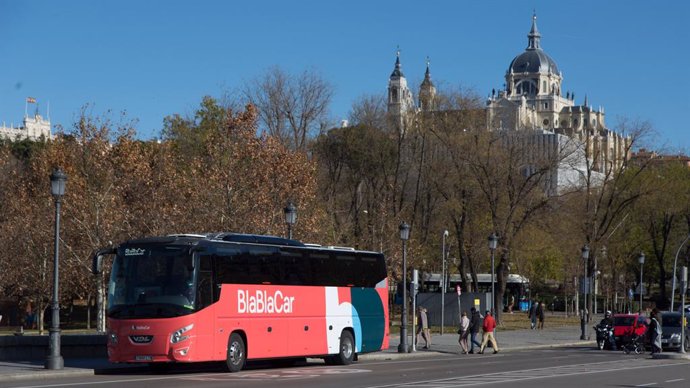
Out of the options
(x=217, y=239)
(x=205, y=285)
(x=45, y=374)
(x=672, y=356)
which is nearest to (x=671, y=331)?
(x=672, y=356)

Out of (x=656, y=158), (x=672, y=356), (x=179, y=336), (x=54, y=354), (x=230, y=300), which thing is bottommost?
(x=672, y=356)

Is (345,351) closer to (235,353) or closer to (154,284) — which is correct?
(235,353)

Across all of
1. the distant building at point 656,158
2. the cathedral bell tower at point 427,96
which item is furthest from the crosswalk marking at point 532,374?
the distant building at point 656,158

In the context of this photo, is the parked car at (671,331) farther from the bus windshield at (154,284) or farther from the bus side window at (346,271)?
the bus windshield at (154,284)

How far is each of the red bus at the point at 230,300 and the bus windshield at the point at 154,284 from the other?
0.02 metres

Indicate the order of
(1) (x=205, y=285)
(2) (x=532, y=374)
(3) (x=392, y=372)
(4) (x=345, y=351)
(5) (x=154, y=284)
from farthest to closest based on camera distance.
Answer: (4) (x=345, y=351), (3) (x=392, y=372), (2) (x=532, y=374), (1) (x=205, y=285), (5) (x=154, y=284)

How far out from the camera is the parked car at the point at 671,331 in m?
47.9

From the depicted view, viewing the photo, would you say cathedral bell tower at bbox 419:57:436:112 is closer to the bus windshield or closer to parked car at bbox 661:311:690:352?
parked car at bbox 661:311:690:352

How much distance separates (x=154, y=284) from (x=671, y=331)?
91.5 ft

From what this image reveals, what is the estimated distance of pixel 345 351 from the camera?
33469 mm

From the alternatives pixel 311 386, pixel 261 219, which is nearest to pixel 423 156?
pixel 261 219

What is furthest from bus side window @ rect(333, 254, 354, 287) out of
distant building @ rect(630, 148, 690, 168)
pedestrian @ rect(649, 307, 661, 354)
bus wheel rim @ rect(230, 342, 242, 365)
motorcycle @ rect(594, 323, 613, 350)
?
distant building @ rect(630, 148, 690, 168)

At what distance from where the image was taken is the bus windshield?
27109 mm

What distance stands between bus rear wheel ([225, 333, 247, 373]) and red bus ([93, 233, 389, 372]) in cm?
3
